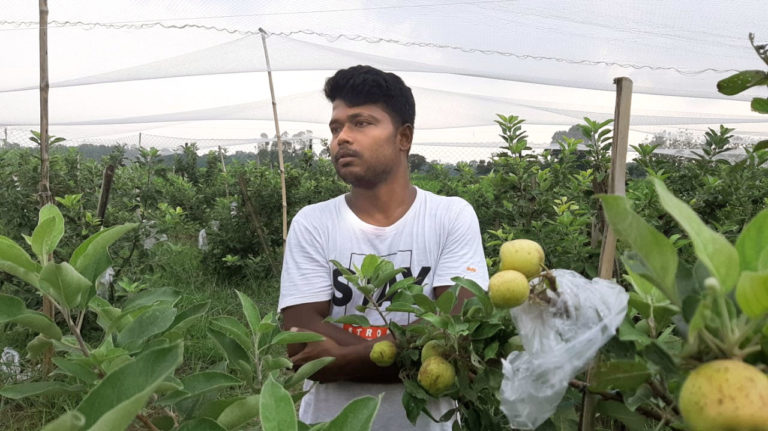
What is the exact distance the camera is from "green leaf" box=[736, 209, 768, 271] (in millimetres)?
424

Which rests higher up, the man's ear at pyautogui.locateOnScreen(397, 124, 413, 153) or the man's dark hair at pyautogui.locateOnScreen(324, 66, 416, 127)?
the man's dark hair at pyautogui.locateOnScreen(324, 66, 416, 127)

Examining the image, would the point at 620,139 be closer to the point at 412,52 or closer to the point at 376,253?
the point at 376,253

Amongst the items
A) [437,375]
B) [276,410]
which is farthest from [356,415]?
[437,375]

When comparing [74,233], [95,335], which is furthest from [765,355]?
[95,335]

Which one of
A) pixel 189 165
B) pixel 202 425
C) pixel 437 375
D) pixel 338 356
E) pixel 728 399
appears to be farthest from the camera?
pixel 189 165

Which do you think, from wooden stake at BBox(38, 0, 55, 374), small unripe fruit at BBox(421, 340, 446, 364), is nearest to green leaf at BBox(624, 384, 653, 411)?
small unripe fruit at BBox(421, 340, 446, 364)

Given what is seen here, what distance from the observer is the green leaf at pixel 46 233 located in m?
0.67

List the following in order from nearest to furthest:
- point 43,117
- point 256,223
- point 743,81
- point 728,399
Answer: point 728,399
point 743,81
point 43,117
point 256,223

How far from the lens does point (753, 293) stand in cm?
36

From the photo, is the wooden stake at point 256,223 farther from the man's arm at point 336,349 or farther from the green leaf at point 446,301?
the green leaf at point 446,301

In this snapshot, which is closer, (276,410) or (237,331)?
(276,410)

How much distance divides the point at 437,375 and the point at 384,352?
213 millimetres

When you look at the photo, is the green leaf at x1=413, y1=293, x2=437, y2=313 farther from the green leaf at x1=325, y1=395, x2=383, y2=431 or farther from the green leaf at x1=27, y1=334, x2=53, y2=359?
the green leaf at x1=27, y1=334, x2=53, y2=359

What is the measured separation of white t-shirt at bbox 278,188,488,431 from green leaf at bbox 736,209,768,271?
0.90m
